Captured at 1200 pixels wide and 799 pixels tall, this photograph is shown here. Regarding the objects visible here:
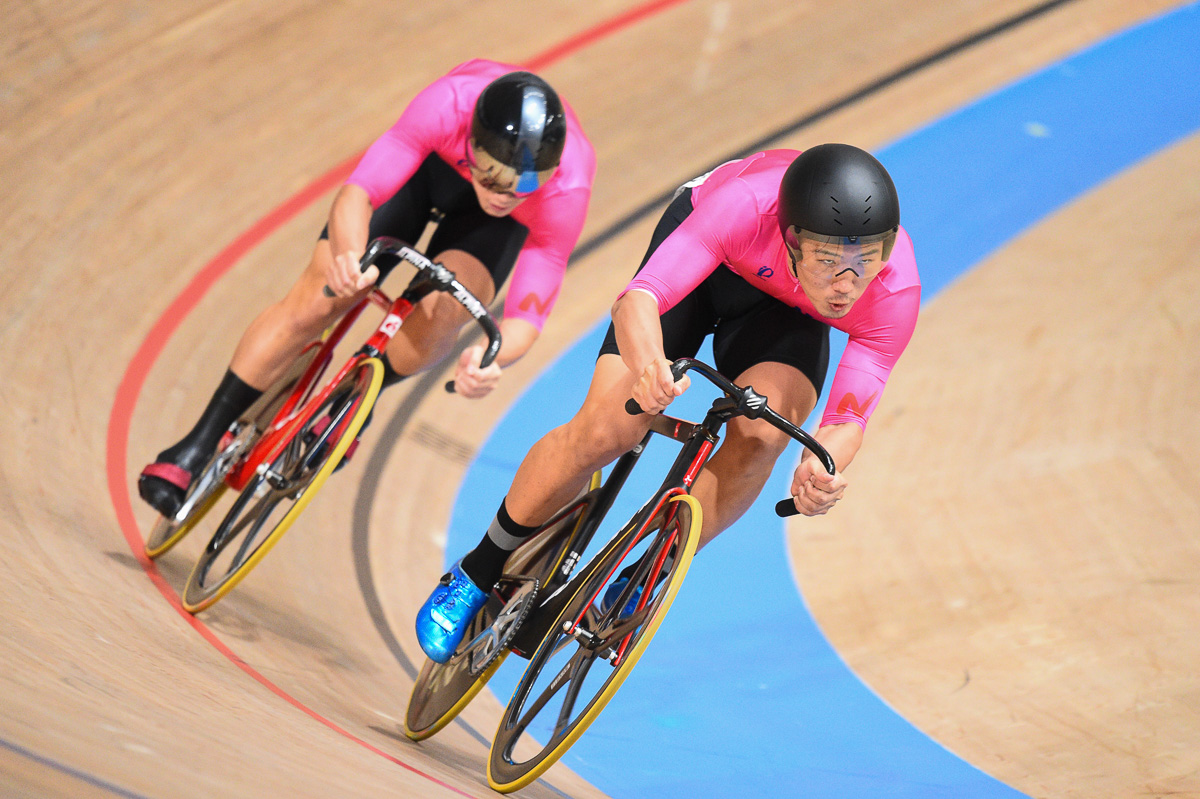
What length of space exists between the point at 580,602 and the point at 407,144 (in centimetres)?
127

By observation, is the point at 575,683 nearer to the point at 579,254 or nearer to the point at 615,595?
the point at 615,595

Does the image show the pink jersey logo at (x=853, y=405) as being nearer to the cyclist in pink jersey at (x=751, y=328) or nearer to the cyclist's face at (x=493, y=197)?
the cyclist in pink jersey at (x=751, y=328)

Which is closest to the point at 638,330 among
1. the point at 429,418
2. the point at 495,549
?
the point at 495,549

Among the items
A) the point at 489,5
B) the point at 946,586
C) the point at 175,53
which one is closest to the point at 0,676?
the point at 946,586

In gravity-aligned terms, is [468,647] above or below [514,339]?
below

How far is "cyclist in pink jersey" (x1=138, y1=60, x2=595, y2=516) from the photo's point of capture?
2.58 metres

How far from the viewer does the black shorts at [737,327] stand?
2418 mm

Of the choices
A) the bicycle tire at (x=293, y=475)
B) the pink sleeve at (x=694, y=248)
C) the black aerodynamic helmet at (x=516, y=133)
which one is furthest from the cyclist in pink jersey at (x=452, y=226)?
the pink sleeve at (x=694, y=248)

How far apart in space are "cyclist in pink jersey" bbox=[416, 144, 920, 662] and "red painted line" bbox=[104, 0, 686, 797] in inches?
16.3

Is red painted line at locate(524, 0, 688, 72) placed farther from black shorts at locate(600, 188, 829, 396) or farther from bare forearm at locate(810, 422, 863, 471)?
bare forearm at locate(810, 422, 863, 471)

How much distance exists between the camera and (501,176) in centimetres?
258

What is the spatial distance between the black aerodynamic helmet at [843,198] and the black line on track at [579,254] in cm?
162

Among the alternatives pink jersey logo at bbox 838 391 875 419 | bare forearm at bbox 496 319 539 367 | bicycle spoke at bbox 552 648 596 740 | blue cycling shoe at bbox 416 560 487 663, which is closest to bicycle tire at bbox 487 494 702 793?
bicycle spoke at bbox 552 648 596 740

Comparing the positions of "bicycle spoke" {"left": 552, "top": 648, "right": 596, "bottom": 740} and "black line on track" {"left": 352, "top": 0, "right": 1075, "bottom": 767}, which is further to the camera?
"black line on track" {"left": 352, "top": 0, "right": 1075, "bottom": 767}
